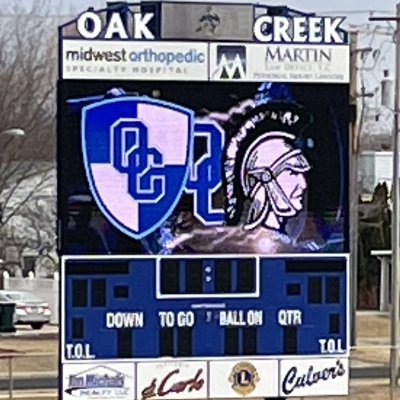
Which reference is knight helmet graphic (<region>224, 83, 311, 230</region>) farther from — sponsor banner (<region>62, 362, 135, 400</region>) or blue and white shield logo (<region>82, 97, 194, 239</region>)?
sponsor banner (<region>62, 362, 135, 400</region>)

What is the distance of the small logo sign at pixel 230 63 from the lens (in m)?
13.7

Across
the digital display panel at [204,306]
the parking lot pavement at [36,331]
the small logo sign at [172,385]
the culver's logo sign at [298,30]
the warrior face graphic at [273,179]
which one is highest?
the culver's logo sign at [298,30]

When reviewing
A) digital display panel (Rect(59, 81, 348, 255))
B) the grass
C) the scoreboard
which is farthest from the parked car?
digital display panel (Rect(59, 81, 348, 255))

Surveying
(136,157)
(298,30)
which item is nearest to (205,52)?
(298,30)

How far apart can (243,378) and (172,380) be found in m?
0.75

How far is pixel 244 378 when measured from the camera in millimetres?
13875

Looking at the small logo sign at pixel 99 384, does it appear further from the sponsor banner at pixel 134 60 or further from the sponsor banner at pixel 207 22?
the sponsor banner at pixel 207 22

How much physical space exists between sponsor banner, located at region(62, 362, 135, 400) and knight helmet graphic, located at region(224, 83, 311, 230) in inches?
74.4

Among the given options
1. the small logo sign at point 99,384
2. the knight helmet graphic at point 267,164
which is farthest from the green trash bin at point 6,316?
the knight helmet graphic at point 267,164

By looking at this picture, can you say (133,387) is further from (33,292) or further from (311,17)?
(33,292)

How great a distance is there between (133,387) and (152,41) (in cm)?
356

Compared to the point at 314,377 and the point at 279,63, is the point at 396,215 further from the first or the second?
the point at 279,63

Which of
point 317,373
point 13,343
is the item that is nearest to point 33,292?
point 13,343

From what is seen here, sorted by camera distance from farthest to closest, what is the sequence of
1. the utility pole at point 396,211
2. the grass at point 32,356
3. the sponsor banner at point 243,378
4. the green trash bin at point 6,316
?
the grass at point 32,356 < the green trash bin at point 6,316 < the utility pole at point 396,211 < the sponsor banner at point 243,378
